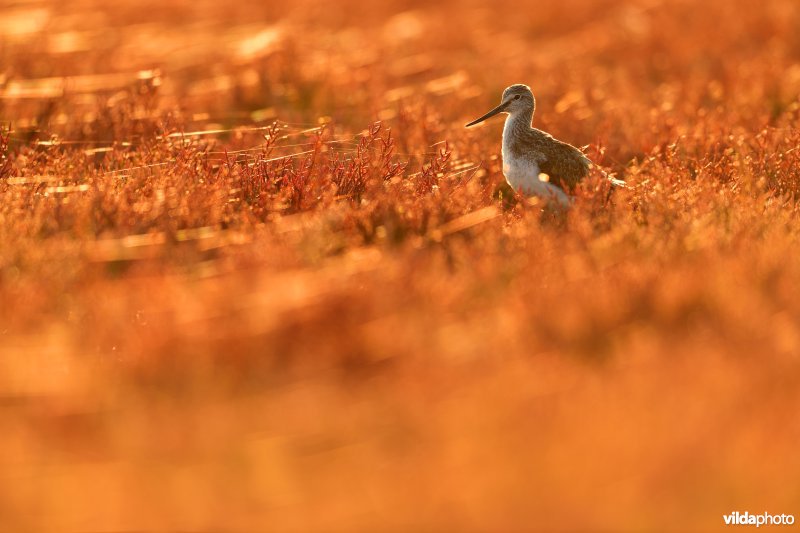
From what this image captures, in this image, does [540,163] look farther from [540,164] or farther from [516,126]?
[516,126]

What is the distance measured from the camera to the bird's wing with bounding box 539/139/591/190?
24.0ft

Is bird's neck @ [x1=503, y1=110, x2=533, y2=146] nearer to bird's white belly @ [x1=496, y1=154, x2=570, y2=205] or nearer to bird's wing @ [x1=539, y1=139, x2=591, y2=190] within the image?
bird's white belly @ [x1=496, y1=154, x2=570, y2=205]

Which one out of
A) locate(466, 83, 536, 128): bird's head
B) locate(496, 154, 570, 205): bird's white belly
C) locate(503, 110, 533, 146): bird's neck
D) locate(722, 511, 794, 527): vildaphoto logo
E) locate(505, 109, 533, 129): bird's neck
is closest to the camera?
locate(722, 511, 794, 527): vildaphoto logo

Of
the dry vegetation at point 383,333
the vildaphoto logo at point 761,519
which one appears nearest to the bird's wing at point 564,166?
the dry vegetation at point 383,333

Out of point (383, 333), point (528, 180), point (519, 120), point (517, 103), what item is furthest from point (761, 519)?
point (517, 103)

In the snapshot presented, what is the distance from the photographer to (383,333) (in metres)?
4.59

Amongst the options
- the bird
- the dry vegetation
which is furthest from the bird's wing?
the dry vegetation

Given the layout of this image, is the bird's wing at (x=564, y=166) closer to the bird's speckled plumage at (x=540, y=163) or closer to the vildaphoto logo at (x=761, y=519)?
the bird's speckled plumage at (x=540, y=163)

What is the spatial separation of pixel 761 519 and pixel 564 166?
4.11 metres

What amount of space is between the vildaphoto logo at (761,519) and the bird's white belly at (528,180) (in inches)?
146

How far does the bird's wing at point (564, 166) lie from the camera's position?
7328 mm

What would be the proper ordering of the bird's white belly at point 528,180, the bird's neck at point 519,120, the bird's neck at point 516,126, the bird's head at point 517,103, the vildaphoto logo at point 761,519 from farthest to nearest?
the bird's head at point 517,103 < the bird's neck at point 519,120 < the bird's neck at point 516,126 < the bird's white belly at point 528,180 < the vildaphoto logo at point 761,519

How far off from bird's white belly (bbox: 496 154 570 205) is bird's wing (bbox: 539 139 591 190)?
0.20 ft

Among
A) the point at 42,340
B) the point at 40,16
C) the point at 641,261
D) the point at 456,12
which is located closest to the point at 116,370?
the point at 42,340
